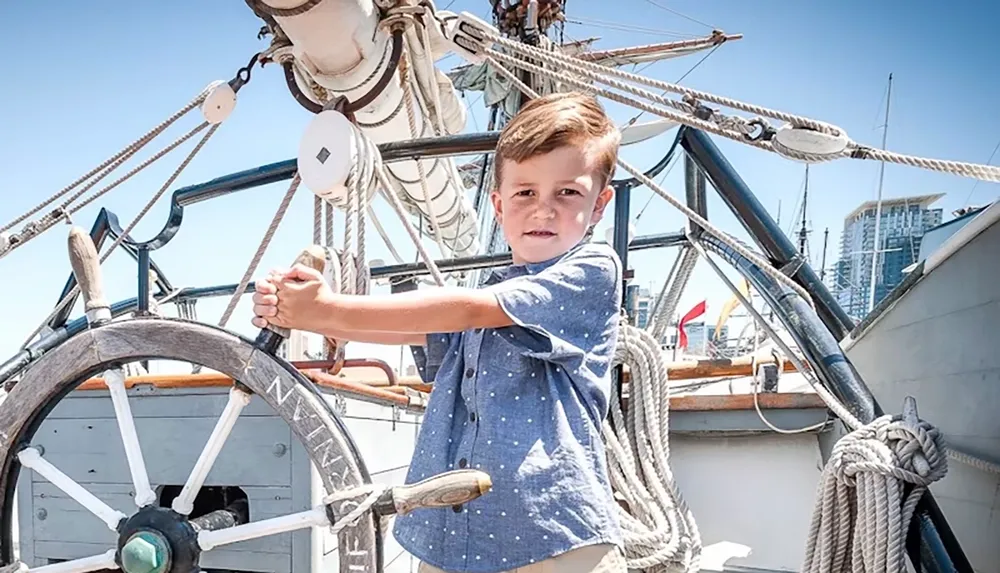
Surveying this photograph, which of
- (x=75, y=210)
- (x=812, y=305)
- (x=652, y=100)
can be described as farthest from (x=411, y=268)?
(x=812, y=305)

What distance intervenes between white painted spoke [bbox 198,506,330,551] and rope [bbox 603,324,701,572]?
101cm

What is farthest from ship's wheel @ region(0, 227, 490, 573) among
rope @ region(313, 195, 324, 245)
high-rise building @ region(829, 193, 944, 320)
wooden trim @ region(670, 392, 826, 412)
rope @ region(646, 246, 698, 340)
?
high-rise building @ region(829, 193, 944, 320)

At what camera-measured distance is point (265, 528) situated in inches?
35.4

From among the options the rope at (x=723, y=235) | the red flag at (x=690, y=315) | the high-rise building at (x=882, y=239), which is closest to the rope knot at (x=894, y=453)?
the rope at (x=723, y=235)

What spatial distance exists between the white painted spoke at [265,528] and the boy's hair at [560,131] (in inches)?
20.9

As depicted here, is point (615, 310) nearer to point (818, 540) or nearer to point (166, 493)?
point (818, 540)

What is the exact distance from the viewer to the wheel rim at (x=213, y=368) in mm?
828

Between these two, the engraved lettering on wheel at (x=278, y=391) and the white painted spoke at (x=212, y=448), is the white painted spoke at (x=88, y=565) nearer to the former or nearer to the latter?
the white painted spoke at (x=212, y=448)

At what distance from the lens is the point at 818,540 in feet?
4.48

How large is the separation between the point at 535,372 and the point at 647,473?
3.74 ft

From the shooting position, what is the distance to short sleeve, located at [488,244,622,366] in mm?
761

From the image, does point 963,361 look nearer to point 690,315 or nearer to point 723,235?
point 723,235

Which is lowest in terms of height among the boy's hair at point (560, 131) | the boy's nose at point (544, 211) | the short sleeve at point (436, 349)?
the short sleeve at point (436, 349)

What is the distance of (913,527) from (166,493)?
1.84m
